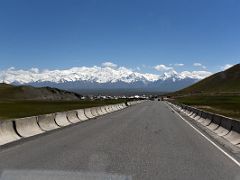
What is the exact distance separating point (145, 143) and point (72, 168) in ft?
22.5

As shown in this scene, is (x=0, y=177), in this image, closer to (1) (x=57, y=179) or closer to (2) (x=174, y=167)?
(1) (x=57, y=179)

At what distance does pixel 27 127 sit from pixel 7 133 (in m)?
2.80

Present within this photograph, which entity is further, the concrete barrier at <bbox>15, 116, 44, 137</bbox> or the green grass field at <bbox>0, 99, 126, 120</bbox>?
the green grass field at <bbox>0, 99, 126, 120</bbox>

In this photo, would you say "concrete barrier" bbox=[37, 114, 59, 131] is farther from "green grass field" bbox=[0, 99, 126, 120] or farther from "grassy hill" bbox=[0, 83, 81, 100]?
"grassy hill" bbox=[0, 83, 81, 100]

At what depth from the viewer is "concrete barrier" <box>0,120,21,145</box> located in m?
17.3

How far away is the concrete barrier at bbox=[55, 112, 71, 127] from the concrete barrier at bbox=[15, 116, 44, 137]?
4.79 metres

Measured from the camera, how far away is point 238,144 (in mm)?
18016

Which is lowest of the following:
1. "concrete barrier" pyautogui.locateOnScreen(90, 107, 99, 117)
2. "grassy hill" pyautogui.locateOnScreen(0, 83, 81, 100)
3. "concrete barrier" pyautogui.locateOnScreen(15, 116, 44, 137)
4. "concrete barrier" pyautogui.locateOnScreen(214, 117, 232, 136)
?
"concrete barrier" pyautogui.locateOnScreen(214, 117, 232, 136)

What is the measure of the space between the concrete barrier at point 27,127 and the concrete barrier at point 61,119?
4.79 meters

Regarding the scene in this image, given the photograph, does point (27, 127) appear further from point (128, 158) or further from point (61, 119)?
point (128, 158)

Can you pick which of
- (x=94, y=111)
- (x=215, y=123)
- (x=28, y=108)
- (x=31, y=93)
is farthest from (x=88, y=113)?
(x=31, y=93)

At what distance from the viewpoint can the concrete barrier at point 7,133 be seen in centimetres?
1731

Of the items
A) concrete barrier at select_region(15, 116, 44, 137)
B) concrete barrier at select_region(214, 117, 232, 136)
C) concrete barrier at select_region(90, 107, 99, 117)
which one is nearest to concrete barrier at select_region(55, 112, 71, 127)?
concrete barrier at select_region(15, 116, 44, 137)

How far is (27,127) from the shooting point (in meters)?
20.8
